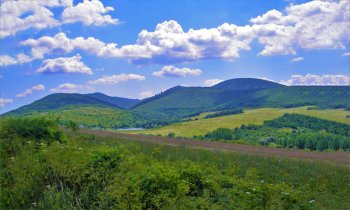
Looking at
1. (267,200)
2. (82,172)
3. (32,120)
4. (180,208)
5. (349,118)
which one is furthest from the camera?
(349,118)

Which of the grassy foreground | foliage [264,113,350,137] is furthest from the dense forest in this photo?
the grassy foreground

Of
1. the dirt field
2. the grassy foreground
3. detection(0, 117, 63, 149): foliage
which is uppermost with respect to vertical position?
detection(0, 117, 63, 149): foliage

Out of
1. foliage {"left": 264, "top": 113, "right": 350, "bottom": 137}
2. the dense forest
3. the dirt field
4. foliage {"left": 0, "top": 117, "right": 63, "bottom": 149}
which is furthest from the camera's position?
foliage {"left": 264, "top": 113, "right": 350, "bottom": 137}

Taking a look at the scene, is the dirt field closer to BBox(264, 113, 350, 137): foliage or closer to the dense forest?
the dense forest

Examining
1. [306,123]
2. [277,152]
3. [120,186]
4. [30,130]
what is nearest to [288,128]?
[306,123]

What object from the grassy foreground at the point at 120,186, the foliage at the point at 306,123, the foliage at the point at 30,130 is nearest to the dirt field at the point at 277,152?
the grassy foreground at the point at 120,186

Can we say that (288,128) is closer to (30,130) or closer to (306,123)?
(306,123)

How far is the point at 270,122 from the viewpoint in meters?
143

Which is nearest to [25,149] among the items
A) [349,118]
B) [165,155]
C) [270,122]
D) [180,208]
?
[165,155]

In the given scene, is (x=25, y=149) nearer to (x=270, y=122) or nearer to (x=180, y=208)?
(x=180, y=208)

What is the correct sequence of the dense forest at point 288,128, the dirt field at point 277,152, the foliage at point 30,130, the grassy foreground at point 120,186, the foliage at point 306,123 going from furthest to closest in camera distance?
the foliage at point 306,123, the dense forest at point 288,128, the dirt field at point 277,152, the foliage at point 30,130, the grassy foreground at point 120,186

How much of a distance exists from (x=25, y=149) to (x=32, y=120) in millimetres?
3172

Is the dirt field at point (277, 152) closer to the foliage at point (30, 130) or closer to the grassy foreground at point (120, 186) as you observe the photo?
the grassy foreground at point (120, 186)

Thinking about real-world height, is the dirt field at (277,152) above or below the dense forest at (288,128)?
above
